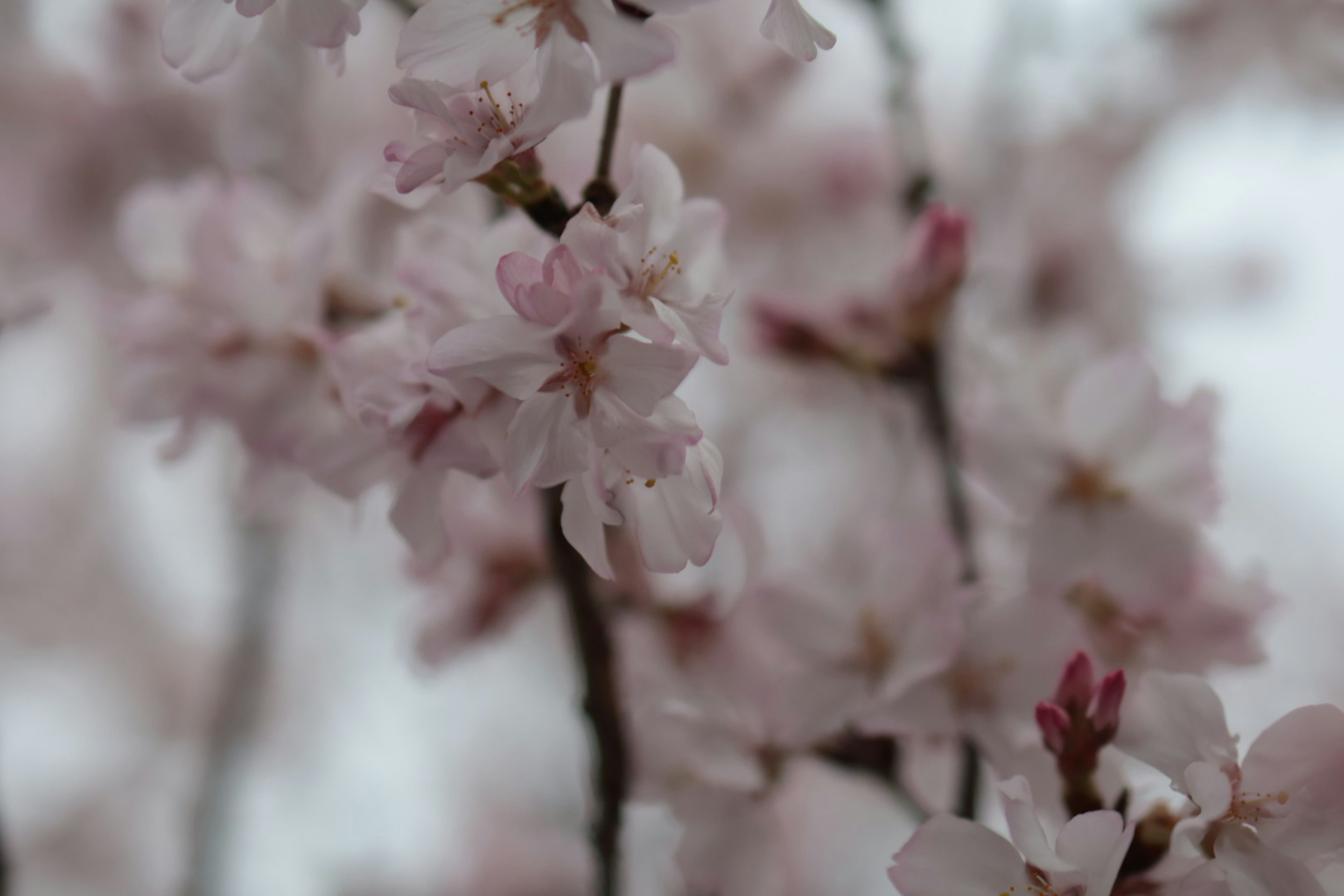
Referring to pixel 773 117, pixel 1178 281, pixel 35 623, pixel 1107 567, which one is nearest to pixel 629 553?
pixel 1107 567

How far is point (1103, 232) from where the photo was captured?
129 centimetres

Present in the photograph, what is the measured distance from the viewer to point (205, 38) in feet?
1.11

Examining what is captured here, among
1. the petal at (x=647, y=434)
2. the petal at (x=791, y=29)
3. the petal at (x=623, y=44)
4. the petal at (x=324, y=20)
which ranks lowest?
the petal at (x=647, y=434)

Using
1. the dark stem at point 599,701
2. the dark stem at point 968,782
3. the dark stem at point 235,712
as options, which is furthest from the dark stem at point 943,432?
the dark stem at point 235,712

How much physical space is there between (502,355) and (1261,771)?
274mm

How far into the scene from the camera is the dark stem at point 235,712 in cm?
78

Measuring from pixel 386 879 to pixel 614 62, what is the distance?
117cm

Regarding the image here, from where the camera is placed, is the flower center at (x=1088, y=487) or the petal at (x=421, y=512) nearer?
→ the petal at (x=421, y=512)

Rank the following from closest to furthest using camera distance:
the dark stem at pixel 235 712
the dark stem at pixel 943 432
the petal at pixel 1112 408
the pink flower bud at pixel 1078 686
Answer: the pink flower bud at pixel 1078 686 < the petal at pixel 1112 408 < the dark stem at pixel 943 432 < the dark stem at pixel 235 712

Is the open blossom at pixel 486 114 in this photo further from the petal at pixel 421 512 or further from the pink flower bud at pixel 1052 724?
A: the pink flower bud at pixel 1052 724

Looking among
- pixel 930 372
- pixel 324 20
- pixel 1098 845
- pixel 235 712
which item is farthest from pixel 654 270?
pixel 235 712

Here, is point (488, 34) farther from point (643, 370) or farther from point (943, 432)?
point (943, 432)

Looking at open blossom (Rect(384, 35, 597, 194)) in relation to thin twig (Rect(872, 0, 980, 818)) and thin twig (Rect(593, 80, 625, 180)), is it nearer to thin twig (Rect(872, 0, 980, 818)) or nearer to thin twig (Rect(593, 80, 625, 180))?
thin twig (Rect(593, 80, 625, 180))

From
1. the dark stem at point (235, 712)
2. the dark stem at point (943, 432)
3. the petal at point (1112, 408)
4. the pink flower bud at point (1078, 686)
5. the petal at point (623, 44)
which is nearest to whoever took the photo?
the petal at point (623, 44)
